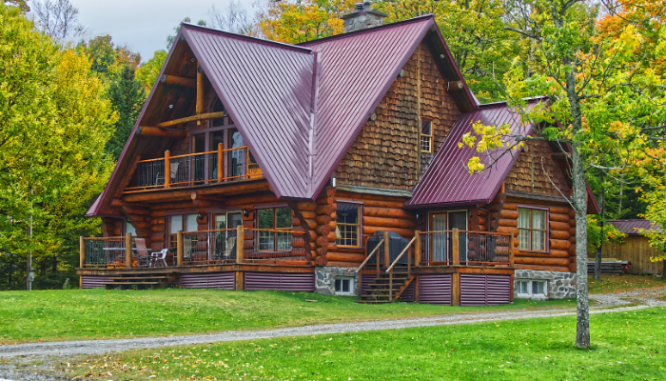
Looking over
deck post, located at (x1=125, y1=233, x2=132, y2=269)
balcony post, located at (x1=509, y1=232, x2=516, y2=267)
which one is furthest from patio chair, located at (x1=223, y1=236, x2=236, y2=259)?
balcony post, located at (x1=509, y1=232, x2=516, y2=267)

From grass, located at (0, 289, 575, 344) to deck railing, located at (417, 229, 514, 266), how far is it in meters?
2.92

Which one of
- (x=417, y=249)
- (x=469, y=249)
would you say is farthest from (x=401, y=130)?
(x=469, y=249)

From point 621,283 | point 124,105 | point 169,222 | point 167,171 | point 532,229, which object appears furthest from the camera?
point 124,105

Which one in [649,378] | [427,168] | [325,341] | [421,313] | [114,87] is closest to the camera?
[649,378]

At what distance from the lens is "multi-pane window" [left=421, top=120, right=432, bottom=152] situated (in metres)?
33.2

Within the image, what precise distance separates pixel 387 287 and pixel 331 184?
4.10m

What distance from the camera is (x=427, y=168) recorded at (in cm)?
3259

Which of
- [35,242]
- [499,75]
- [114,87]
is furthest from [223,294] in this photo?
[499,75]

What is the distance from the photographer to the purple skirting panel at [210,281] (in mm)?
27812

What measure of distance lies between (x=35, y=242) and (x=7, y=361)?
19906 millimetres

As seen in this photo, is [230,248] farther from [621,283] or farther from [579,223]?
[621,283]

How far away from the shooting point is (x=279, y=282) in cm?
2848

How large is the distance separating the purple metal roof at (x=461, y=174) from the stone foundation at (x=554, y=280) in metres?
4.06

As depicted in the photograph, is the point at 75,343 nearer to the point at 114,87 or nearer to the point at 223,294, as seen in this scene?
the point at 223,294
